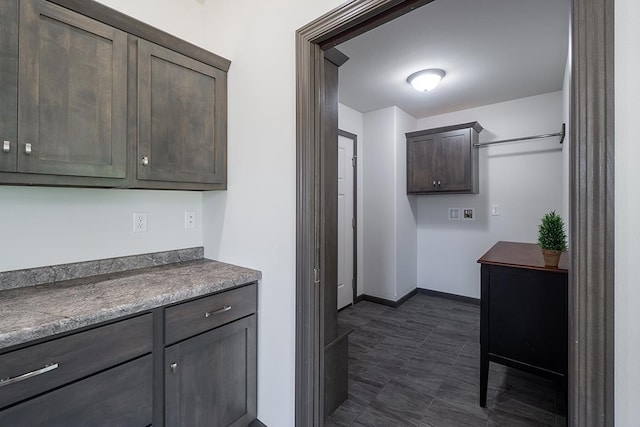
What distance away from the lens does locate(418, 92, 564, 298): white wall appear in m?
3.23

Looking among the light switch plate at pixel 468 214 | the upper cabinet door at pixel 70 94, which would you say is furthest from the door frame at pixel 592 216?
the light switch plate at pixel 468 214

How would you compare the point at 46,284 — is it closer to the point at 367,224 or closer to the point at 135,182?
the point at 135,182

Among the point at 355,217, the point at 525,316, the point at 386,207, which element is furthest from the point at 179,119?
the point at 386,207

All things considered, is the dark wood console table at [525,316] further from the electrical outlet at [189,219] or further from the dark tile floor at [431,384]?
the electrical outlet at [189,219]

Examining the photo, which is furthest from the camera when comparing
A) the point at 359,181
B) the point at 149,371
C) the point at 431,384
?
the point at 359,181

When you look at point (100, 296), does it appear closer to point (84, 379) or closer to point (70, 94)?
point (84, 379)

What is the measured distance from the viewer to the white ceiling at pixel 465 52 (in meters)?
1.87

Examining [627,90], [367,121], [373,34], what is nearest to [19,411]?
[627,90]

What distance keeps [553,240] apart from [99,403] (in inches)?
89.6

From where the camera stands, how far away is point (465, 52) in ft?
7.67

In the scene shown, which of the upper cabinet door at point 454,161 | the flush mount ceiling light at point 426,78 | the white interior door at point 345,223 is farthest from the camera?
the white interior door at point 345,223

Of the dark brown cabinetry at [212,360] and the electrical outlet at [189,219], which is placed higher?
the electrical outlet at [189,219]

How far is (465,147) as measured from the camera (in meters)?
3.44

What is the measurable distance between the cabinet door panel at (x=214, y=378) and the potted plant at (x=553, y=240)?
67.4 inches
